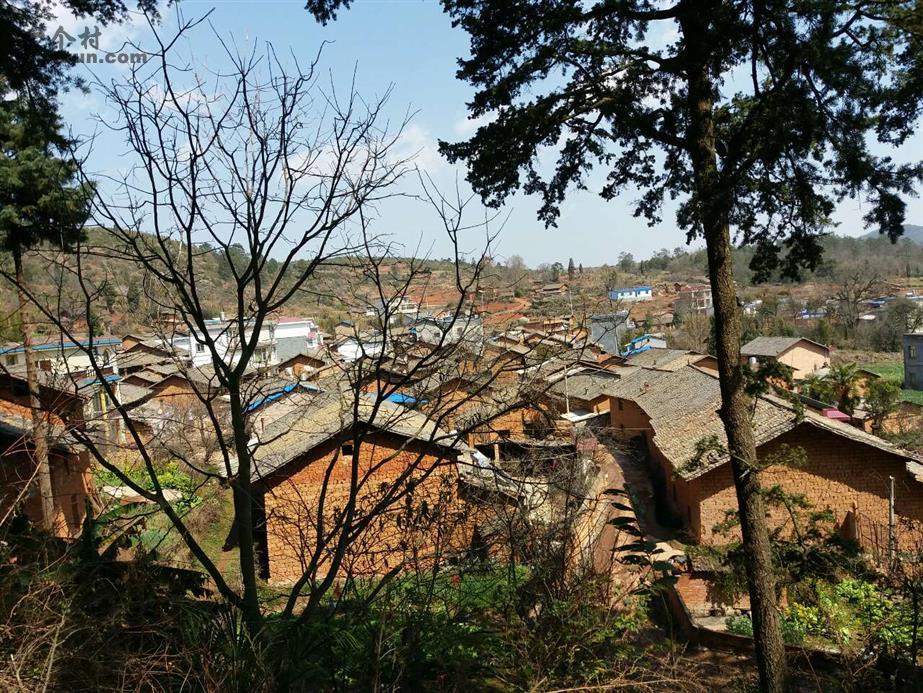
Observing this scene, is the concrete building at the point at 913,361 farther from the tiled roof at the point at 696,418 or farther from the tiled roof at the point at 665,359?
the tiled roof at the point at 696,418

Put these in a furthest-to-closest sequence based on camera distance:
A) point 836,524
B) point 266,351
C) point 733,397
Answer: point 836,524 → point 733,397 → point 266,351

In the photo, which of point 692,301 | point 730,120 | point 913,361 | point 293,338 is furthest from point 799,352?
point 730,120

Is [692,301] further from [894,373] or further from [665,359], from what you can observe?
[665,359]

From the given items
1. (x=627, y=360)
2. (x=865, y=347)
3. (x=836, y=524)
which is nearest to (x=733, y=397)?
(x=836, y=524)

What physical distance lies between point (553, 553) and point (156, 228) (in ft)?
11.1

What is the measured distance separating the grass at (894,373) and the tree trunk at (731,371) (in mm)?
36032

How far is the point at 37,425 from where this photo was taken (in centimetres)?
429

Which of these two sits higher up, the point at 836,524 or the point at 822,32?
the point at 822,32

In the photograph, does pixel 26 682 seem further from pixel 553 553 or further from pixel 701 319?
pixel 701 319

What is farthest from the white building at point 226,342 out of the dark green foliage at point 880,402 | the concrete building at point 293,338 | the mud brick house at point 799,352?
the mud brick house at point 799,352

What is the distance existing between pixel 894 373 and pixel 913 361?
334 centimetres

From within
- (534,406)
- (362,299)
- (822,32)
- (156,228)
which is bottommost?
(534,406)

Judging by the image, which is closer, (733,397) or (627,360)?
(733,397)

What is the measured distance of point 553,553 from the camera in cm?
459
